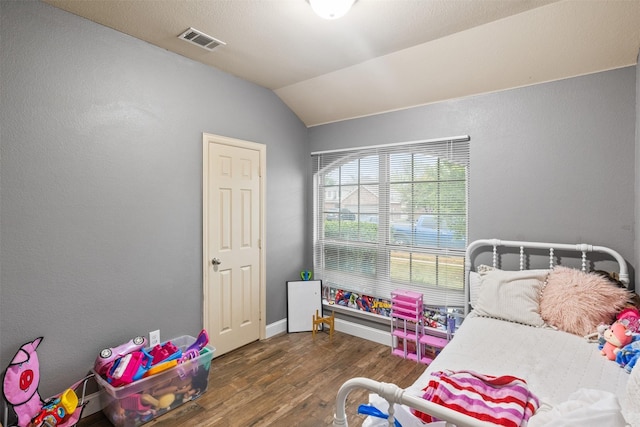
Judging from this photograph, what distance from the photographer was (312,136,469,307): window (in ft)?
9.61

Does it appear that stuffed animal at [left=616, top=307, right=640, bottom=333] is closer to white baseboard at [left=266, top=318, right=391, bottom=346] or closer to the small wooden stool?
white baseboard at [left=266, top=318, right=391, bottom=346]

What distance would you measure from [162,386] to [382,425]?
1707mm

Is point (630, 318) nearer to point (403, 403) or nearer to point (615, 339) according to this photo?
point (615, 339)

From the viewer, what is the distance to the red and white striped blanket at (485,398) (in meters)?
1.12

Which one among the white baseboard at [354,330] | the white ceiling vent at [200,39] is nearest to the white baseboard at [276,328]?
the white baseboard at [354,330]

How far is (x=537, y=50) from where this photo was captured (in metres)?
2.26

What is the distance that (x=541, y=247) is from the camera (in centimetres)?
246

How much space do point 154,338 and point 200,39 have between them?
2229mm

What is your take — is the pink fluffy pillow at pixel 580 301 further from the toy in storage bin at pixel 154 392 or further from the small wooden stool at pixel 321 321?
the toy in storage bin at pixel 154 392

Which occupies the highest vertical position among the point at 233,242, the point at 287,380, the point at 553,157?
the point at 553,157

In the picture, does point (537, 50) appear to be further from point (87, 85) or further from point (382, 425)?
point (87, 85)

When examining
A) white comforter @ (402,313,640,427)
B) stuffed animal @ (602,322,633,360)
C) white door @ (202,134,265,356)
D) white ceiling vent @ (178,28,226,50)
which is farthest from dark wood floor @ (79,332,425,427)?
white ceiling vent @ (178,28,226,50)

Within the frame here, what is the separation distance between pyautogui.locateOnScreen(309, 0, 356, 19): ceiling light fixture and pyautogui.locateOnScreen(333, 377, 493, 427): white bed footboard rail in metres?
1.85

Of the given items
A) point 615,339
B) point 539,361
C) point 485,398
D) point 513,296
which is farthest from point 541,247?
point 485,398
